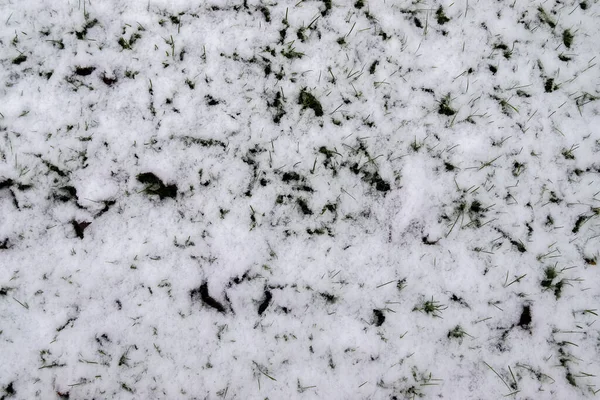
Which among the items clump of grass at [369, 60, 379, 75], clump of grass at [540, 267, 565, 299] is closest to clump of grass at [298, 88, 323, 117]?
clump of grass at [369, 60, 379, 75]

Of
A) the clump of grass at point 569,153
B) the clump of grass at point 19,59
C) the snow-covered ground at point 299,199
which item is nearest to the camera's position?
the snow-covered ground at point 299,199

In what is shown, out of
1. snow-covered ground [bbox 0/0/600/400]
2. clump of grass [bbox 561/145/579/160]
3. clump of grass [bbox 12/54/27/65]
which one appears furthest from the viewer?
clump of grass [bbox 561/145/579/160]

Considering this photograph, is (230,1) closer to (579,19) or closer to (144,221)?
(144,221)

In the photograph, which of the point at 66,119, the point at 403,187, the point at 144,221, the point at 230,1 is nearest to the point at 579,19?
the point at 403,187

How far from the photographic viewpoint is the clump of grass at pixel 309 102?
2453 mm

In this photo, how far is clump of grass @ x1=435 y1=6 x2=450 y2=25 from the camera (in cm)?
256

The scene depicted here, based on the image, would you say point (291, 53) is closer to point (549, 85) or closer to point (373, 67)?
point (373, 67)

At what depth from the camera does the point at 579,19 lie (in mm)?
2584

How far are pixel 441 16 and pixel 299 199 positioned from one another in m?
1.55

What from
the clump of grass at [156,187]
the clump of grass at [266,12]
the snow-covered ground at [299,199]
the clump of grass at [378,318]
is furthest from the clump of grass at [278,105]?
the clump of grass at [378,318]

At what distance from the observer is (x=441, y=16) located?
2564 mm

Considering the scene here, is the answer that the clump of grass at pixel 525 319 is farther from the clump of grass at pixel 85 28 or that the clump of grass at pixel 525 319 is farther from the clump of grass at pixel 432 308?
the clump of grass at pixel 85 28

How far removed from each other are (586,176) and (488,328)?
46.0 inches

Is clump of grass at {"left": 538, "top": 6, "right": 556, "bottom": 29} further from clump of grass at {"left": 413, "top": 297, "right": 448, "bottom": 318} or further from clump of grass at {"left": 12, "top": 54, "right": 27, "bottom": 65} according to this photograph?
clump of grass at {"left": 12, "top": 54, "right": 27, "bottom": 65}
